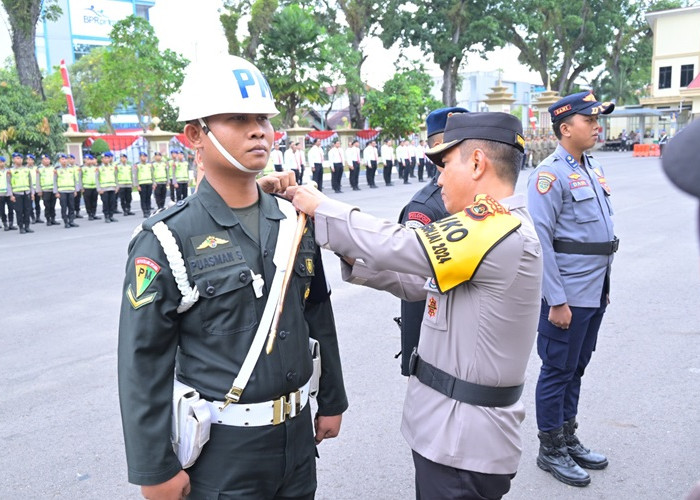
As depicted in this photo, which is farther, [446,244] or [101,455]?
[101,455]

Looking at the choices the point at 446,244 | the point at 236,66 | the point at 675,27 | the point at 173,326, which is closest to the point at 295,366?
the point at 173,326

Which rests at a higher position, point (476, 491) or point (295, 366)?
point (295, 366)

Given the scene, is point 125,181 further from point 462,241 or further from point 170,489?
point 462,241

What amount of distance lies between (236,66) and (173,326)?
0.81 meters

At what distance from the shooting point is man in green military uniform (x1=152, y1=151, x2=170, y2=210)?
17.6 metres

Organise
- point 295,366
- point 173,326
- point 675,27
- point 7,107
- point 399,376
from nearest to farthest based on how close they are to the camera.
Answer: point 173,326
point 295,366
point 399,376
point 7,107
point 675,27

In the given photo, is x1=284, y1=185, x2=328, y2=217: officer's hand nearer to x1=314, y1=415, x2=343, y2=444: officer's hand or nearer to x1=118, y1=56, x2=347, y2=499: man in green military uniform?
x1=118, y1=56, x2=347, y2=499: man in green military uniform

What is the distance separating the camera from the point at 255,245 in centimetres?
201

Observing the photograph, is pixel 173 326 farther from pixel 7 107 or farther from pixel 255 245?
pixel 7 107

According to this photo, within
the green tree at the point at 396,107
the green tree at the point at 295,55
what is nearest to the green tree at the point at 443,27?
the green tree at the point at 396,107

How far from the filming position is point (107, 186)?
640 inches

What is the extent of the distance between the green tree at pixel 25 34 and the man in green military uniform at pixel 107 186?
25.1 ft

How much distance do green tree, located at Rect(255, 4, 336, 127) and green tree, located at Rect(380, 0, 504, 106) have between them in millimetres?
9045

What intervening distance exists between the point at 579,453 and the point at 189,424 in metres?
2.56
